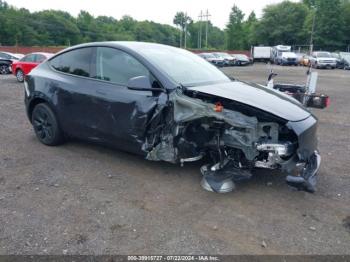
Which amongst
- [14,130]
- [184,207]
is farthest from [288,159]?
[14,130]

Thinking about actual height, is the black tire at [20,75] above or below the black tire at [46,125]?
below

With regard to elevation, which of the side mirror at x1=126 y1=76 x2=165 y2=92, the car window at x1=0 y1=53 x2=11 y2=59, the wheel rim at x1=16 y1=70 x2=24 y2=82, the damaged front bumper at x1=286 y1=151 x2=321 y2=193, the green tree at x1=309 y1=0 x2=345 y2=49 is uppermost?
the green tree at x1=309 y1=0 x2=345 y2=49

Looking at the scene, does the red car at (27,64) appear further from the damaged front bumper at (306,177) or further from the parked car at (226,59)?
the parked car at (226,59)

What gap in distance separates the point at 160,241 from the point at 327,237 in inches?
59.1

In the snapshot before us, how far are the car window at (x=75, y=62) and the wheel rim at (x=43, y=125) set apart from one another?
74 cm

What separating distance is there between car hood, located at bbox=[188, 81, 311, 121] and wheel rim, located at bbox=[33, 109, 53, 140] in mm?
2446

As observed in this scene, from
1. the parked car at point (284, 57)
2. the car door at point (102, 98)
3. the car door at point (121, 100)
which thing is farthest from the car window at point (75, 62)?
the parked car at point (284, 57)

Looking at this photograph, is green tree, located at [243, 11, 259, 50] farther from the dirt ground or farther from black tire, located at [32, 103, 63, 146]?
the dirt ground

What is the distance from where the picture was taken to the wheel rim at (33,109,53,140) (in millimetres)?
5320

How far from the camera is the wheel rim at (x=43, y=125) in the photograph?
209 inches

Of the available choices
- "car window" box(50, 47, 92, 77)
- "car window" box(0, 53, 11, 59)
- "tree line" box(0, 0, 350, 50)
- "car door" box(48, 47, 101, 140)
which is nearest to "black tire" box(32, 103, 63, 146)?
"car door" box(48, 47, 101, 140)

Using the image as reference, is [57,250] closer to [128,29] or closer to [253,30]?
[253,30]

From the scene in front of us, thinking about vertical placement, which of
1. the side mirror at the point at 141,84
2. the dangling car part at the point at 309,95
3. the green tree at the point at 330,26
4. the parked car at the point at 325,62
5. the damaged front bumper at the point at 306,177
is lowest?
the parked car at the point at 325,62

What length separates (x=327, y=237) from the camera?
125 inches
